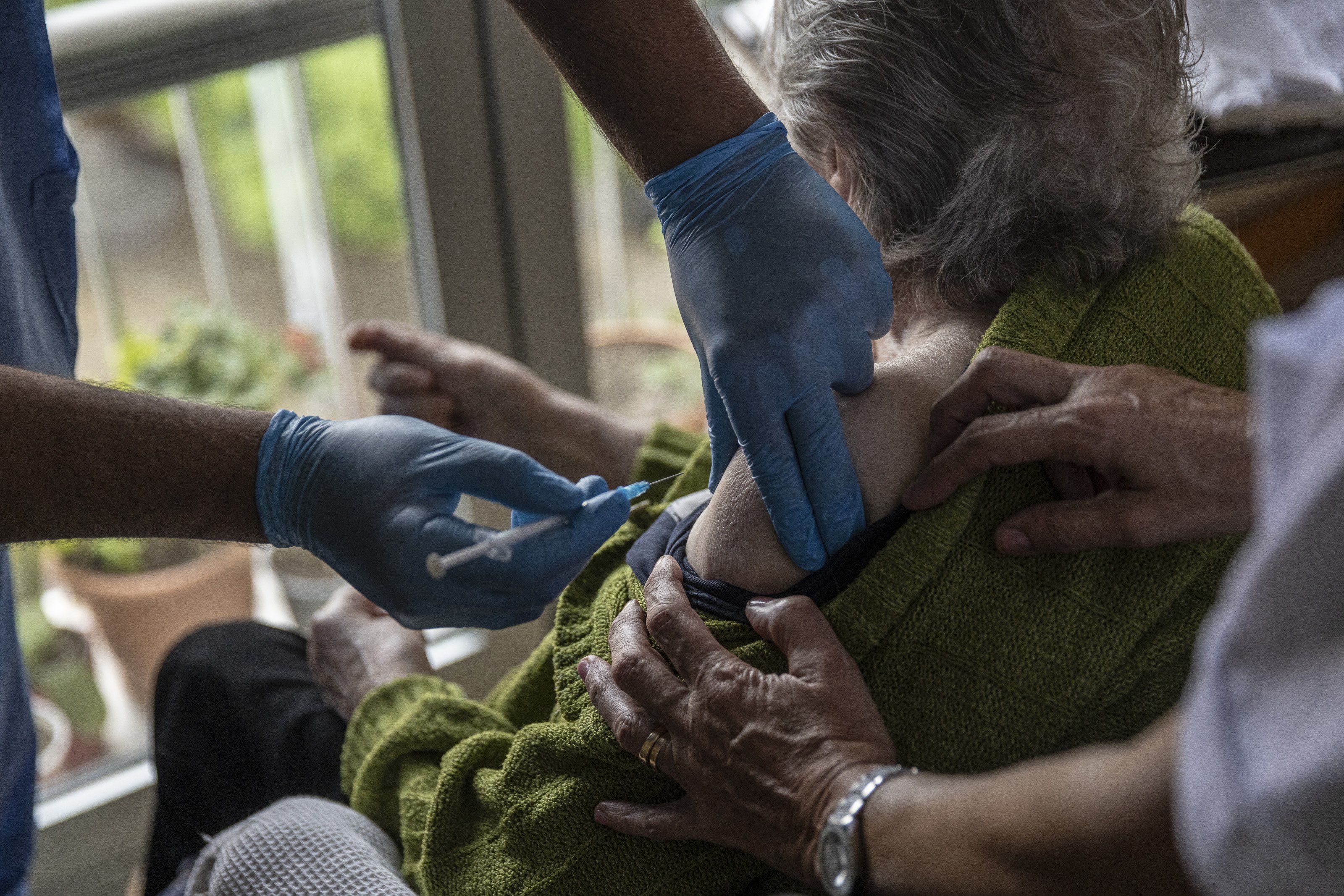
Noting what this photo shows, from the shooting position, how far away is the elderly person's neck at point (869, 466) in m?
0.87

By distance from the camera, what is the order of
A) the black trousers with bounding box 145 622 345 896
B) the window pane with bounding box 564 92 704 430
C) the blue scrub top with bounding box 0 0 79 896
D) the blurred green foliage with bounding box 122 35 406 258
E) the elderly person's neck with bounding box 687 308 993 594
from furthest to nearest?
the window pane with bounding box 564 92 704 430, the blurred green foliage with bounding box 122 35 406 258, the black trousers with bounding box 145 622 345 896, the blue scrub top with bounding box 0 0 79 896, the elderly person's neck with bounding box 687 308 993 594

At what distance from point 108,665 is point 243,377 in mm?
667

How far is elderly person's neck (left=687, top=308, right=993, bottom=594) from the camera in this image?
0.87 metres

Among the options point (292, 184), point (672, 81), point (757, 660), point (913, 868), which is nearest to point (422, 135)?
point (292, 184)

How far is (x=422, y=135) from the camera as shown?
61.5 inches

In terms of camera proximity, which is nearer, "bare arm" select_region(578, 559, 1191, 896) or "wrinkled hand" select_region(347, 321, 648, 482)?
"bare arm" select_region(578, 559, 1191, 896)

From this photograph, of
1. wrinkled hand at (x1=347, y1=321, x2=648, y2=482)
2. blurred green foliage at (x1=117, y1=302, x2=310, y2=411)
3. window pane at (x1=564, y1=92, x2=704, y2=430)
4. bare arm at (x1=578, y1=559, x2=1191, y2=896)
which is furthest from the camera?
window pane at (x1=564, y1=92, x2=704, y2=430)

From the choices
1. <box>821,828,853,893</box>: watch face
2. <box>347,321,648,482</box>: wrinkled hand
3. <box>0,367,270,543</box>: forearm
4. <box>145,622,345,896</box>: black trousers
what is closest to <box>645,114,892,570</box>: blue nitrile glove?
<box>821,828,853,893</box>: watch face

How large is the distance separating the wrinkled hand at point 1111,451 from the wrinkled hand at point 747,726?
17 centimetres

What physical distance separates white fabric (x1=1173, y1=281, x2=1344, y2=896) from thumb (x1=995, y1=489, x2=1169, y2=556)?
14.6 inches

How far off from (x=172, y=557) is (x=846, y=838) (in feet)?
4.78

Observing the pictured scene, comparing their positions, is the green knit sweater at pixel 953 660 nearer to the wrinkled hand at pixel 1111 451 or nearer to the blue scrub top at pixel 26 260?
the wrinkled hand at pixel 1111 451

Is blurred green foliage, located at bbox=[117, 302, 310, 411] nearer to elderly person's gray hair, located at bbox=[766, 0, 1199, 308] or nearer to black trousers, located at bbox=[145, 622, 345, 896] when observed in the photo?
black trousers, located at bbox=[145, 622, 345, 896]

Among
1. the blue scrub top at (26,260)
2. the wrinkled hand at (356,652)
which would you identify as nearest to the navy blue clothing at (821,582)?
the wrinkled hand at (356,652)
